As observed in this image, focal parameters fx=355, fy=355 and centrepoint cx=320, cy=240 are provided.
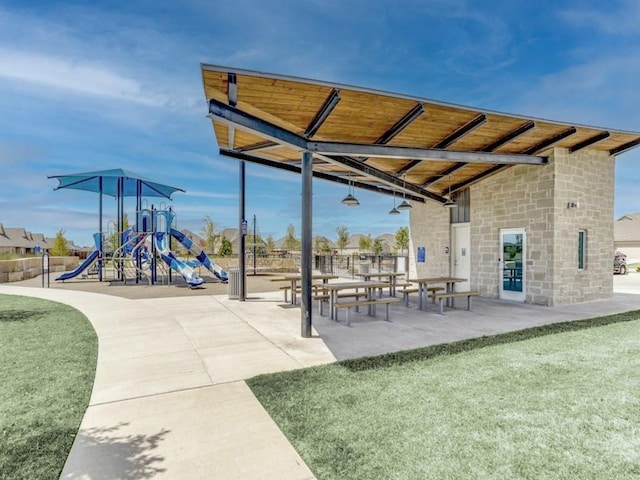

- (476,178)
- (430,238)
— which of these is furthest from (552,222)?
(430,238)

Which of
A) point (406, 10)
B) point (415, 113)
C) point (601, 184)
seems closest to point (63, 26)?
point (415, 113)

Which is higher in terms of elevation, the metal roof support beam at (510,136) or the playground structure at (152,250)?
the metal roof support beam at (510,136)

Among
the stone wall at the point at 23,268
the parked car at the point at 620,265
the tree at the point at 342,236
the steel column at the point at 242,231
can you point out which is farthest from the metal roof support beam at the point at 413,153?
the tree at the point at 342,236

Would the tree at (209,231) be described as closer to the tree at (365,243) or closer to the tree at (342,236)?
the tree at (342,236)

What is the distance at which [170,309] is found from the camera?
28.5 feet

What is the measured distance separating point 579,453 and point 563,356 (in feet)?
8.69

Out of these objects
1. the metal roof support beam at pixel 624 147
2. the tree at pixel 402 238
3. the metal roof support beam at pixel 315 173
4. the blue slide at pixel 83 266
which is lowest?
the blue slide at pixel 83 266

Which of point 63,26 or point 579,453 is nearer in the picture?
point 579,453

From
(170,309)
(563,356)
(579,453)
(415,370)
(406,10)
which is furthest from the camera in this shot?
(406,10)

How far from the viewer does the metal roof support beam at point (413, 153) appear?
6.39 metres

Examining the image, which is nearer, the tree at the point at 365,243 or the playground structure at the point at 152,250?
the playground structure at the point at 152,250

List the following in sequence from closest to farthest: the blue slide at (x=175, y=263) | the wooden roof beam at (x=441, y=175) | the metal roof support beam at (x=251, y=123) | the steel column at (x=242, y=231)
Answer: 1. the metal roof support beam at (x=251, y=123)
2. the wooden roof beam at (x=441, y=175)
3. the steel column at (x=242, y=231)
4. the blue slide at (x=175, y=263)

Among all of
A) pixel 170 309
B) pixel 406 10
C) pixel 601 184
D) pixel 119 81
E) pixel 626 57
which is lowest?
pixel 170 309

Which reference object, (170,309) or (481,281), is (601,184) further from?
(170,309)
